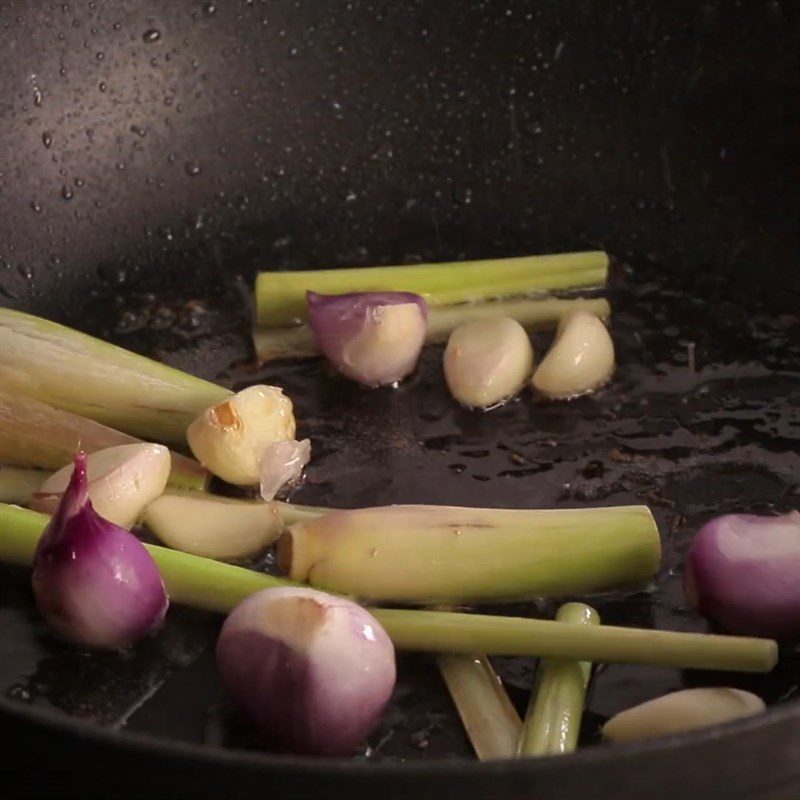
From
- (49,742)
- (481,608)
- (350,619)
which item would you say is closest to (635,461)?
(481,608)

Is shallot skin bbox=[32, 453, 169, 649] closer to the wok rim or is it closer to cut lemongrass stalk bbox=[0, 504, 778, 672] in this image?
cut lemongrass stalk bbox=[0, 504, 778, 672]

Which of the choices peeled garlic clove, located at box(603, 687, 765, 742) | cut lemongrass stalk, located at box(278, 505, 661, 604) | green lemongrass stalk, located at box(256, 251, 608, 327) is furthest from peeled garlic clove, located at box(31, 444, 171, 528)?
peeled garlic clove, located at box(603, 687, 765, 742)

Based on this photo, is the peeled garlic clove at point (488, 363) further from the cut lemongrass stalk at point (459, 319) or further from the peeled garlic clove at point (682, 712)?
the peeled garlic clove at point (682, 712)

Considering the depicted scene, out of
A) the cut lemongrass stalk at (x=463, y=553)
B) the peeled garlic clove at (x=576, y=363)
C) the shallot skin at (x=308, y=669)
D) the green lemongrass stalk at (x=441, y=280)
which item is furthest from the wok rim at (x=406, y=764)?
the green lemongrass stalk at (x=441, y=280)

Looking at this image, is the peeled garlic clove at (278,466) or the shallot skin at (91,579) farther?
the peeled garlic clove at (278,466)

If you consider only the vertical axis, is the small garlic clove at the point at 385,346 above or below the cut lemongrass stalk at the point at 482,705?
above

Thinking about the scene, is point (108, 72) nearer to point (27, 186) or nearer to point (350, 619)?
point (27, 186)
